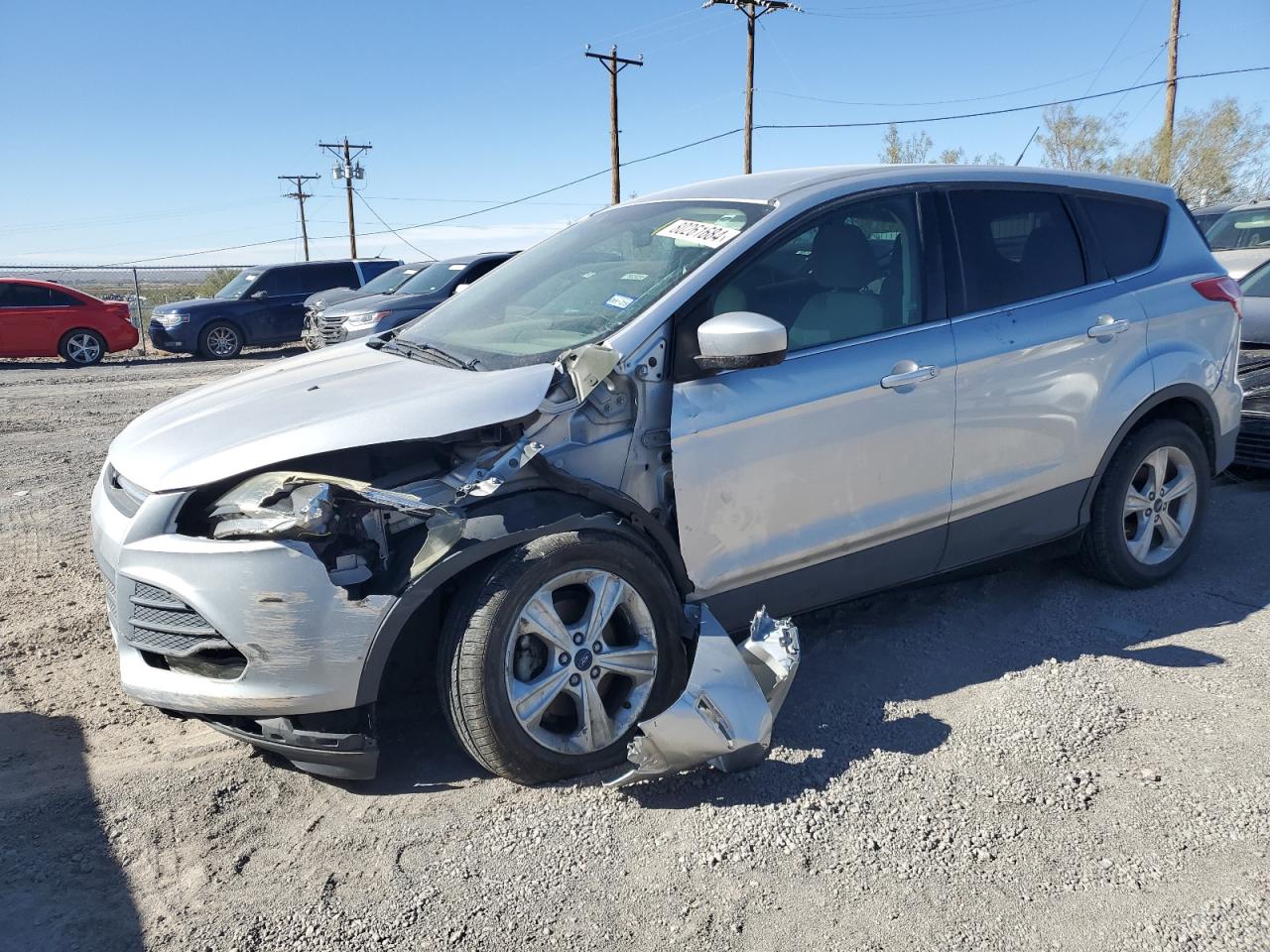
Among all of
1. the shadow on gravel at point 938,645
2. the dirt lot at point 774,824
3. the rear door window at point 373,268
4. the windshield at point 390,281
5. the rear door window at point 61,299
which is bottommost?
the dirt lot at point 774,824

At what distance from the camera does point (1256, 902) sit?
2582 millimetres

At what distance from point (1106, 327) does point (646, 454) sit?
7.31 ft

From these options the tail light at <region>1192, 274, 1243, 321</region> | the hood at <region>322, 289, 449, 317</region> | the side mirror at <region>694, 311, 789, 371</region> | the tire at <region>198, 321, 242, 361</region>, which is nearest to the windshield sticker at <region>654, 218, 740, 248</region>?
the side mirror at <region>694, 311, 789, 371</region>

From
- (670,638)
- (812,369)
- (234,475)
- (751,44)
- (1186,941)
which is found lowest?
(1186,941)

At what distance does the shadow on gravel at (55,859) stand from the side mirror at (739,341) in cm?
229

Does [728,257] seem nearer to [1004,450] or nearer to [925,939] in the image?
[1004,450]

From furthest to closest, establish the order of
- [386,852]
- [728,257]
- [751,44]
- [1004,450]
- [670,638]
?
[751,44] → [1004,450] → [728,257] → [670,638] → [386,852]

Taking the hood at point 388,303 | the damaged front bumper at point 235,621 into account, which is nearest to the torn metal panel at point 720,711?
the damaged front bumper at point 235,621

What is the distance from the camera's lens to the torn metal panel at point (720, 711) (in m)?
2.93

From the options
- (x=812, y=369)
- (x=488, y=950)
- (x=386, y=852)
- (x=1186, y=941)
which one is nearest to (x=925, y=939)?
(x=1186, y=941)

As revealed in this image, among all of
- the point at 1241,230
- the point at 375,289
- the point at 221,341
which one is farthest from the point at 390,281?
the point at 1241,230

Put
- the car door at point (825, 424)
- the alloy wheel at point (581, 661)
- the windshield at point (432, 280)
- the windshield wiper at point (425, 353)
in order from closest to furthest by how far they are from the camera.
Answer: the alloy wheel at point (581, 661) < the car door at point (825, 424) < the windshield wiper at point (425, 353) < the windshield at point (432, 280)

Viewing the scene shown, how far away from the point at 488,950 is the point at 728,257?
231 cm

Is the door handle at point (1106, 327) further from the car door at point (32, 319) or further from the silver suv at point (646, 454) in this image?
the car door at point (32, 319)
